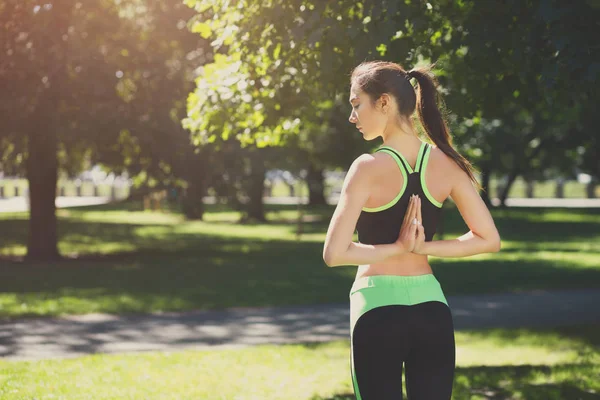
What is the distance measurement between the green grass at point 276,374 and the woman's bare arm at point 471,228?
165 inches

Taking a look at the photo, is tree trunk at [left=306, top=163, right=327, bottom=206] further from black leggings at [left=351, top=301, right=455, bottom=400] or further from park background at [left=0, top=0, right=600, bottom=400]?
black leggings at [left=351, top=301, right=455, bottom=400]

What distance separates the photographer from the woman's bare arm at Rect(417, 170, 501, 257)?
3.08m

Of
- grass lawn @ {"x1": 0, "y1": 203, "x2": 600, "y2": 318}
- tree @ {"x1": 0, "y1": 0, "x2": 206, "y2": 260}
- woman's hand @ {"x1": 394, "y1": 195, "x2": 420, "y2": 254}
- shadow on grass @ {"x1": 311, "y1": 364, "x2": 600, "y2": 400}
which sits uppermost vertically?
tree @ {"x1": 0, "y1": 0, "x2": 206, "y2": 260}

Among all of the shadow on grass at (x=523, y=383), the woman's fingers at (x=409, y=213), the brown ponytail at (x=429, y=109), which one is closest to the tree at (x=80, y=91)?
the shadow on grass at (x=523, y=383)

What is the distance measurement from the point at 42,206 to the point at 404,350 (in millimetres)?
17328

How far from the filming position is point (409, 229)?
9.62 ft

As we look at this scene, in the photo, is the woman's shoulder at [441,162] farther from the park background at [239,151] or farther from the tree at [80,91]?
the tree at [80,91]

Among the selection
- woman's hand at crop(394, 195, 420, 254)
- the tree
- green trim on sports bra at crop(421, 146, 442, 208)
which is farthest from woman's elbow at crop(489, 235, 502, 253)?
the tree

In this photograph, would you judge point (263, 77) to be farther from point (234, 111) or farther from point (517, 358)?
point (517, 358)

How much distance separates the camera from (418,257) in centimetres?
303

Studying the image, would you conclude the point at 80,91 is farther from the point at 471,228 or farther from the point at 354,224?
the point at 354,224

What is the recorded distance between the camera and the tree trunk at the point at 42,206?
1883 centimetres

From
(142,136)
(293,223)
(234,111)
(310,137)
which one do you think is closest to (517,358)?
(234,111)

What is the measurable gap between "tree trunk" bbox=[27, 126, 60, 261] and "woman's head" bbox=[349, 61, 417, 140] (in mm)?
16500
